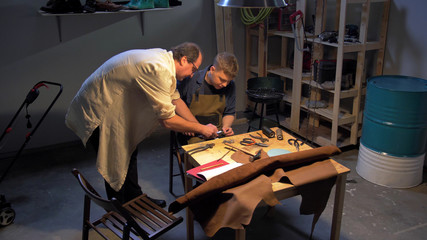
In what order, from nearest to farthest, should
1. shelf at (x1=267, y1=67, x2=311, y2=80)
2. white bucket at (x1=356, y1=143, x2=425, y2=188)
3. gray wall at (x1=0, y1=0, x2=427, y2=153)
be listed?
white bucket at (x1=356, y1=143, x2=425, y2=188), gray wall at (x1=0, y1=0, x2=427, y2=153), shelf at (x1=267, y1=67, x2=311, y2=80)

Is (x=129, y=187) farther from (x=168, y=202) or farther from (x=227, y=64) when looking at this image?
(x=227, y=64)

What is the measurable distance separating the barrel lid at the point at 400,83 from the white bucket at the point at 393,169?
63cm

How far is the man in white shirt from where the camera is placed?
2717 millimetres

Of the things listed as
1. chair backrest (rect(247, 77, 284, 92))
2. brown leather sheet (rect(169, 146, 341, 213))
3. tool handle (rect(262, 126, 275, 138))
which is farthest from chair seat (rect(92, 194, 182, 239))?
chair backrest (rect(247, 77, 284, 92))

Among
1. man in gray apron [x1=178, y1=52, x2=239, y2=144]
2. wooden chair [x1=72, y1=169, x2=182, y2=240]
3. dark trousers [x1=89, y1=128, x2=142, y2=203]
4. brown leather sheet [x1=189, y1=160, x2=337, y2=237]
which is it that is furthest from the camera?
man in gray apron [x1=178, y1=52, x2=239, y2=144]

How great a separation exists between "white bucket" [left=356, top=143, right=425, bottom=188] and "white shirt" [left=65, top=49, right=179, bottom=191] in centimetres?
205

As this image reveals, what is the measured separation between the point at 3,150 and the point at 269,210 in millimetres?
3048

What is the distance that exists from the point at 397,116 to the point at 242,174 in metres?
1.99

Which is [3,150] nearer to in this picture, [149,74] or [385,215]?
[149,74]

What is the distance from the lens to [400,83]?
12.5ft

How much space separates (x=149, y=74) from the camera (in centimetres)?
268

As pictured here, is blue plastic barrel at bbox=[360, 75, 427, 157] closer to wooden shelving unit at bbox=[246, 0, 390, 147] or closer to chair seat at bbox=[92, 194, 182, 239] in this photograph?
wooden shelving unit at bbox=[246, 0, 390, 147]

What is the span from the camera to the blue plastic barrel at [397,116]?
3.59m

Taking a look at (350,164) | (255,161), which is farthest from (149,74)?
(350,164)
